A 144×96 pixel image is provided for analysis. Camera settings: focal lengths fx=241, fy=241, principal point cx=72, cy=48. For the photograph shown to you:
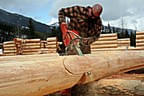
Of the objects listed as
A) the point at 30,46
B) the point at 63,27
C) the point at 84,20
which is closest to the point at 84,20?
the point at 84,20

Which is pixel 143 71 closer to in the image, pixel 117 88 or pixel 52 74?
pixel 117 88

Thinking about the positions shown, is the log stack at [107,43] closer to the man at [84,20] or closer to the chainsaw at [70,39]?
the man at [84,20]

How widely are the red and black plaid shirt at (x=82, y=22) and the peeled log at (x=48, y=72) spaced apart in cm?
224

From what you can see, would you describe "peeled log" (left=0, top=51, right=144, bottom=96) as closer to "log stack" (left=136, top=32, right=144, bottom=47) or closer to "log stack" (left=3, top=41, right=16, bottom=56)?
"log stack" (left=136, top=32, right=144, bottom=47)

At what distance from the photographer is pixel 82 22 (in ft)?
14.0

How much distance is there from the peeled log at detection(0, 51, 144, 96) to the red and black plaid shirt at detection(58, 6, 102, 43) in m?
2.24

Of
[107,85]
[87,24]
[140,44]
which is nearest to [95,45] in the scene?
[140,44]

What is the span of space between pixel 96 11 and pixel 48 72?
2934 millimetres

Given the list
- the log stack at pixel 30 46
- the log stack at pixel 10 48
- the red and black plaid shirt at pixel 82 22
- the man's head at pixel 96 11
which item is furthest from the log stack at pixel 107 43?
A: the man's head at pixel 96 11

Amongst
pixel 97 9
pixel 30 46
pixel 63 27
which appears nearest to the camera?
pixel 63 27

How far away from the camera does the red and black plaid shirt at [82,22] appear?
420cm

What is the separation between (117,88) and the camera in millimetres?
2498

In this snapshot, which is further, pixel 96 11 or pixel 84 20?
pixel 84 20

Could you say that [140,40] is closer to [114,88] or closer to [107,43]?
[107,43]
